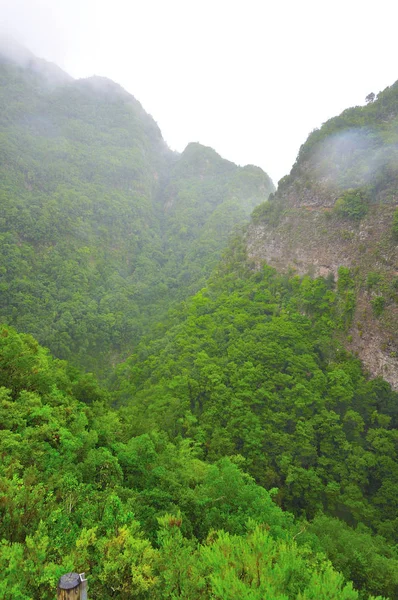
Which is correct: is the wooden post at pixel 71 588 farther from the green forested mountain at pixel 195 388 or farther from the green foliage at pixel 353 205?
the green foliage at pixel 353 205

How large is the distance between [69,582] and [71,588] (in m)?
0.09

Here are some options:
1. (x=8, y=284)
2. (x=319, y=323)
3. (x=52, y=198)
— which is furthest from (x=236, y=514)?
(x=52, y=198)

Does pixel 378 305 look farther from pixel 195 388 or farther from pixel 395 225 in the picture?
pixel 195 388

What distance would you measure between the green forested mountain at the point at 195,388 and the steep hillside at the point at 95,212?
0.49 metres

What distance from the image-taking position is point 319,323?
31500 millimetres

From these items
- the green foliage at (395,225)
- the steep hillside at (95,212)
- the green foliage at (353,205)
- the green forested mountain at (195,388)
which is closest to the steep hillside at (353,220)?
the green foliage at (353,205)

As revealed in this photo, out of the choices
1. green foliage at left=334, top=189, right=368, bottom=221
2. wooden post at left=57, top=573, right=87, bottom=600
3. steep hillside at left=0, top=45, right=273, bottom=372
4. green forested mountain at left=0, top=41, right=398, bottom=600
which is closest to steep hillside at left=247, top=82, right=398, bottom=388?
green foliage at left=334, top=189, right=368, bottom=221

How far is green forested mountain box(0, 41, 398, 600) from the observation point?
7.13 m

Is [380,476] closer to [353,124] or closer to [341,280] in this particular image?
[341,280]

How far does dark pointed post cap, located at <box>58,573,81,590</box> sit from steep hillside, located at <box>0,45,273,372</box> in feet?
136

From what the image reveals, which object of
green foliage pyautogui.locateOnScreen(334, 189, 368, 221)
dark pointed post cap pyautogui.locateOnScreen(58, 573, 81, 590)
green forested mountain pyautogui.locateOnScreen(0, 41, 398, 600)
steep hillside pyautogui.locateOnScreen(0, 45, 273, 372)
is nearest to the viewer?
dark pointed post cap pyautogui.locateOnScreen(58, 573, 81, 590)

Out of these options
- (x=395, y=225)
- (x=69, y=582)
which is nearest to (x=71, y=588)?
(x=69, y=582)

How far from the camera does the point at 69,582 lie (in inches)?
191

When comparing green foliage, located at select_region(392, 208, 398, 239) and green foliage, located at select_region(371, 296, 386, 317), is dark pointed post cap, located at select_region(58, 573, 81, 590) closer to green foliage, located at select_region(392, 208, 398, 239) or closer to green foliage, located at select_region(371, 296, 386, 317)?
green foliage, located at select_region(371, 296, 386, 317)
